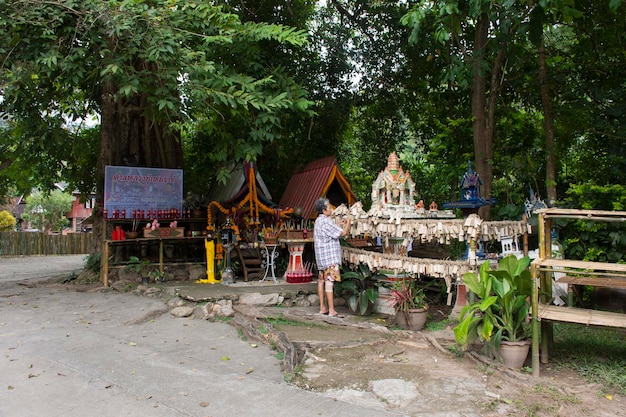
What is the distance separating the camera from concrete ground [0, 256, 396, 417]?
3.81 m

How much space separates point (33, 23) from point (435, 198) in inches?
336

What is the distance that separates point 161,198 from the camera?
1023cm

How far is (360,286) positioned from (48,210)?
31.6 meters

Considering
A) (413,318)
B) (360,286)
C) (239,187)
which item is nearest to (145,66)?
(239,187)

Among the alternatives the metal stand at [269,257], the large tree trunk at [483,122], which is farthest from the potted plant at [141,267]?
the large tree trunk at [483,122]

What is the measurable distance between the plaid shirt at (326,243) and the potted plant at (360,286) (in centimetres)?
45

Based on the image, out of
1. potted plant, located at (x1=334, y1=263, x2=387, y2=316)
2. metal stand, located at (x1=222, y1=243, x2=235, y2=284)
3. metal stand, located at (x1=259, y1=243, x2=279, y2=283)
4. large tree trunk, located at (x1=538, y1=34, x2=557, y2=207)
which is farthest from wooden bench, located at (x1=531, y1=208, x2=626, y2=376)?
metal stand, located at (x1=222, y1=243, x2=235, y2=284)

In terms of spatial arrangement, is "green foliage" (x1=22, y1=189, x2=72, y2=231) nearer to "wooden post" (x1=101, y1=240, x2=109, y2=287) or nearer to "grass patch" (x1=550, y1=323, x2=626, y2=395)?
"wooden post" (x1=101, y1=240, x2=109, y2=287)

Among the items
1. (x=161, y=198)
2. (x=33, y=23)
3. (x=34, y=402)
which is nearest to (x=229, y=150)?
(x=161, y=198)

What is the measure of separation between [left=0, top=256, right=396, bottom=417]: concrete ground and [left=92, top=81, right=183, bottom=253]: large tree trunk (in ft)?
13.4

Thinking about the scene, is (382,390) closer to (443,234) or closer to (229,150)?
(443,234)

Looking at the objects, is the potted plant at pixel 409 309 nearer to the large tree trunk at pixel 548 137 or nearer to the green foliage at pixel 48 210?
the large tree trunk at pixel 548 137

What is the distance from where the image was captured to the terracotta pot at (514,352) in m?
4.57

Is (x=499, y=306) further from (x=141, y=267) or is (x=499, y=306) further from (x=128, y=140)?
(x=128, y=140)
